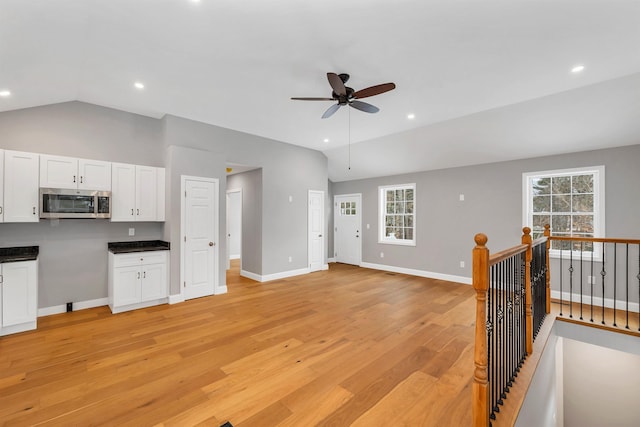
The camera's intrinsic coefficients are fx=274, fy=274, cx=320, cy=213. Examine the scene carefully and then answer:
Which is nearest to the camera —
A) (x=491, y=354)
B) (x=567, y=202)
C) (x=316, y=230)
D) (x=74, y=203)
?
(x=491, y=354)

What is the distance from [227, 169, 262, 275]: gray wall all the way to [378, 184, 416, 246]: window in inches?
128

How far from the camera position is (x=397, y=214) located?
708cm

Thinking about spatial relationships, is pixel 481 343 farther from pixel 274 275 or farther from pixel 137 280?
pixel 274 275

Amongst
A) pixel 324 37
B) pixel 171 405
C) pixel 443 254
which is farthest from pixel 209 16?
pixel 443 254

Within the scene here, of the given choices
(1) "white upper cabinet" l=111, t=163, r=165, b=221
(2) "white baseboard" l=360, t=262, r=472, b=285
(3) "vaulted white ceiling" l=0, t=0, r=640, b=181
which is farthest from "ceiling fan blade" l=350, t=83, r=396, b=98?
(2) "white baseboard" l=360, t=262, r=472, b=285

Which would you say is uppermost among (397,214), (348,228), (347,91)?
(347,91)

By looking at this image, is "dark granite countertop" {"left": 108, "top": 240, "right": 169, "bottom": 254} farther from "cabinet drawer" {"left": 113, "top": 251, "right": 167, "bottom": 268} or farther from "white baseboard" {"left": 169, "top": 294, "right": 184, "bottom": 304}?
"white baseboard" {"left": 169, "top": 294, "right": 184, "bottom": 304}

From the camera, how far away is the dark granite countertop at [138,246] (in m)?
4.12

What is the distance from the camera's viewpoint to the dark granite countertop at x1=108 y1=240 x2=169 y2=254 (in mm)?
4121

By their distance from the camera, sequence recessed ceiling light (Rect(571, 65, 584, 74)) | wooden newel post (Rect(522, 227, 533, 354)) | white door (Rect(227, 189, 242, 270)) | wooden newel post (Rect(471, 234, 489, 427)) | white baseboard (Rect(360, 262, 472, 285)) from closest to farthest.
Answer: wooden newel post (Rect(471, 234, 489, 427))
wooden newel post (Rect(522, 227, 533, 354))
recessed ceiling light (Rect(571, 65, 584, 74))
white baseboard (Rect(360, 262, 472, 285))
white door (Rect(227, 189, 242, 270))

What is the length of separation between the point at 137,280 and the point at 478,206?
6.31 m

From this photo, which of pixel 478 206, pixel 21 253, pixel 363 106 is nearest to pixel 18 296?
pixel 21 253

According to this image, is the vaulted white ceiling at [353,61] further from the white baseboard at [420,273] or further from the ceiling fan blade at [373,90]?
the white baseboard at [420,273]

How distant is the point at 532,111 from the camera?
4027 millimetres
